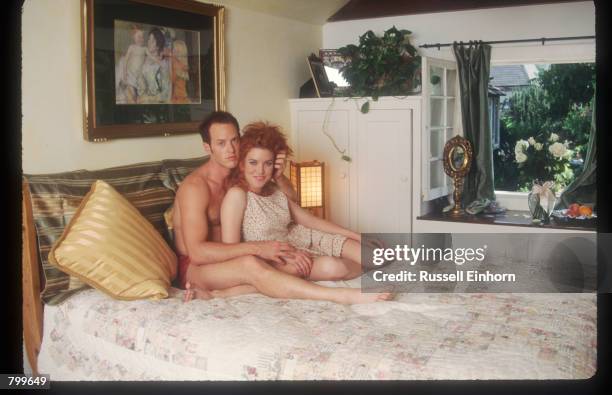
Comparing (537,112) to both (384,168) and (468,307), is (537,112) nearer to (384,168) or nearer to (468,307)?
(384,168)

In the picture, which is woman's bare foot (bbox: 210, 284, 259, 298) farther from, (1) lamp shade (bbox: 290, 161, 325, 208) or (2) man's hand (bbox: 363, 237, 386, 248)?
(1) lamp shade (bbox: 290, 161, 325, 208)

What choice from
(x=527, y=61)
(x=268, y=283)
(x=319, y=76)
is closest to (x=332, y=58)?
(x=319, y=76)

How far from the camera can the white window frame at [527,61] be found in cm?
263

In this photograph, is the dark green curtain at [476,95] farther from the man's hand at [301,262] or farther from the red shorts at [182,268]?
the red shorts at [182,268]

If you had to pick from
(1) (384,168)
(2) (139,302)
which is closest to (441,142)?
(1) (384,168)

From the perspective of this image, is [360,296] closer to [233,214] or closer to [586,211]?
[233,214]

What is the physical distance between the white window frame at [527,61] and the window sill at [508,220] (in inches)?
3.0

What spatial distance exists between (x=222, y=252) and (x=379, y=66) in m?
1.51

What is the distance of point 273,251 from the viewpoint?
6.19 ft

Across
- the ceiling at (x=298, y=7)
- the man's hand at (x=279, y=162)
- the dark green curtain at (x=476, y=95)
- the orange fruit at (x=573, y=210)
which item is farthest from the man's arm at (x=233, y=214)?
the dark green curtain at (x=476, y=95)

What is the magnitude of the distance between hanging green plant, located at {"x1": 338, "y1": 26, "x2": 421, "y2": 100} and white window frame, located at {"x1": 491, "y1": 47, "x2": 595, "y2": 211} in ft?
1.36

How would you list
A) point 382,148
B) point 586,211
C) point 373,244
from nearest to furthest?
point 373,244, point 586,211, point 382,148

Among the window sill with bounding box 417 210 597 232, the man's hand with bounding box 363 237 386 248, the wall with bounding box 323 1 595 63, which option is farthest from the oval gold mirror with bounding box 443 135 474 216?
the man's hand with bounding box 363 237 386 248

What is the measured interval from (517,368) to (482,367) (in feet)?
0.23
